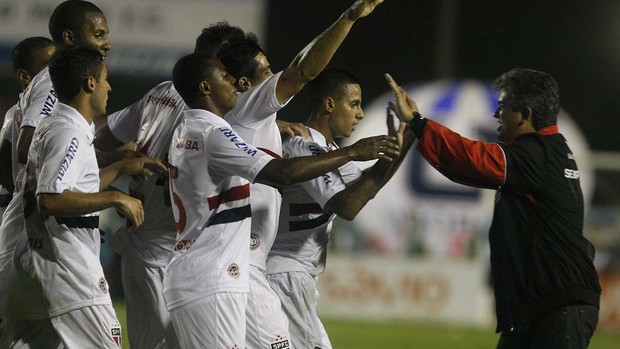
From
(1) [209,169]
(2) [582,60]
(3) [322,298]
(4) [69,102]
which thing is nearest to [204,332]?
(1) [209,169]

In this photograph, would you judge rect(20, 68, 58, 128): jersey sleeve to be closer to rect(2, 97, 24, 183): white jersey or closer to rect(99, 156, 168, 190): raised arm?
rect(2, 97, 24, 183): white jersey

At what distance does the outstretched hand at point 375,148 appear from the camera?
19.7 ft

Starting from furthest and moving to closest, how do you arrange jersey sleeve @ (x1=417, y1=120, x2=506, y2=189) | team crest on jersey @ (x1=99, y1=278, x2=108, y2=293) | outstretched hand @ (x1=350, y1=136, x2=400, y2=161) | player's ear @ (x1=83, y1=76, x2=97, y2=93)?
jersey sleeve @ (x1=417, y1=120, x2=506, y2=189), player's ear @ (x1=83, y1=76, x2=97, y2=93), team crest on jersey @ (x1=99, y1=278, x2=108, y2=293), outstretched hand @ (x1=350, y1=136, x2=400, y2=161)

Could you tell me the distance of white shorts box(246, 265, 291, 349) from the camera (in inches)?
253

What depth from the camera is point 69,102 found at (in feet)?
20.5

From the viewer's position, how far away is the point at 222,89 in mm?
6184

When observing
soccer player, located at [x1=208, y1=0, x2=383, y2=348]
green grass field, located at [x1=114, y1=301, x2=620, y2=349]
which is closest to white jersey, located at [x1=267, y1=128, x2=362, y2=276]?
soccer player, located at [x1=208, y1=0, x2=383, y2=348]

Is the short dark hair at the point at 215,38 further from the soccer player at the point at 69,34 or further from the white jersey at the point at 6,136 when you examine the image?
the white jersey at the point at 6,136

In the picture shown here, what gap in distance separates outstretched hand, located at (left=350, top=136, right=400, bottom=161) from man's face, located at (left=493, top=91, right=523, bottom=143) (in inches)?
34.5

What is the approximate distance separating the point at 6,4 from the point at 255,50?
1346 centimetres

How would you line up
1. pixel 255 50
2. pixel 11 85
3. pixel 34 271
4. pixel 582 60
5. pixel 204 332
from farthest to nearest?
1. pixel 582 60
2. pixel 11 85
3. pixel 255 50
4. pixel 34 271
5. pixel 204 332

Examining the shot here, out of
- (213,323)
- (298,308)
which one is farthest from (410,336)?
(213,323)

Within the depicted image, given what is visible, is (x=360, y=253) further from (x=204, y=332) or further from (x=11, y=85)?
(x=204, y=332)

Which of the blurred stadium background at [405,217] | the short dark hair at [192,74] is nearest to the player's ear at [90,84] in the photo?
the short dark hair at [192,74]
